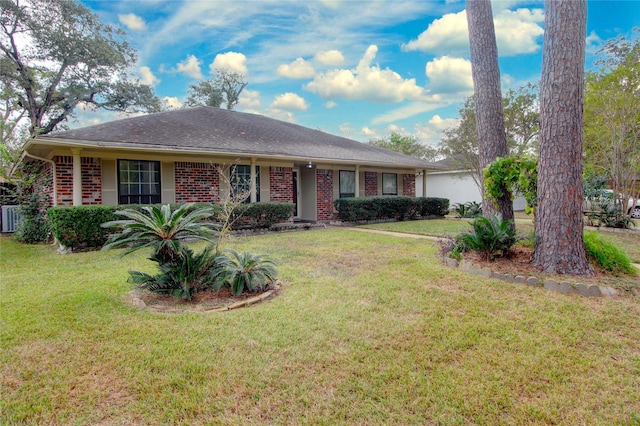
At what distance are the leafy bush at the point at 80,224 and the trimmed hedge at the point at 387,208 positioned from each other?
7.95 metres

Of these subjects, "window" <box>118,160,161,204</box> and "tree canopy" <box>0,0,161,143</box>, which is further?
"tree canopy" <box>0,0,161,143</box>

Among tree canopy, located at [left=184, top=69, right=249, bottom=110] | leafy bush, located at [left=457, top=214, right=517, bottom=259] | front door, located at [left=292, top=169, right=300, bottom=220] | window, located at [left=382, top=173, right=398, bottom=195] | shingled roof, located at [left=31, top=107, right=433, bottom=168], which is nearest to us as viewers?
leafy bush, located at [left=457, top=214, right=517, bottom=259]

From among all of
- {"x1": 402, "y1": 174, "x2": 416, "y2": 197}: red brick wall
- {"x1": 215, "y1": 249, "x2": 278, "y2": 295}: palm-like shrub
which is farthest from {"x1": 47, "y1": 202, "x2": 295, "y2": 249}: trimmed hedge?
{"x1": 402, "y1": 174, "x2": 416, "y2": 197}: red brick wall

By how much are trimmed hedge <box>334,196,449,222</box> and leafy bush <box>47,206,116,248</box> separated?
7945mm

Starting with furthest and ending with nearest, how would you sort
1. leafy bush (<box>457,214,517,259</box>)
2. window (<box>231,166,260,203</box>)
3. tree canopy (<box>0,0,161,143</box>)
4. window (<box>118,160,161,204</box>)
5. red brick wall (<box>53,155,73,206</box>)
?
1. tree canopy (<box>0,0,161,143</box>)
2. window (<box>231,166,260,203</box>)
3. window (<box>118,160,161,204</box>)
4. red brick wall (<box>53,155,73,206</box>)
5. leafy bush (<box>457,214,517,259</box>)

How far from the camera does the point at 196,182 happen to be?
1105 centimetres

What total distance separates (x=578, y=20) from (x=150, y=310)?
716 centimetres

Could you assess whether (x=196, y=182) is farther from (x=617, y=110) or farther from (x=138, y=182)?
(x=617, y=110)

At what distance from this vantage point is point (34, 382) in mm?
2498

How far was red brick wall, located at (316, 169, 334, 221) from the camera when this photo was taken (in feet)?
46.1

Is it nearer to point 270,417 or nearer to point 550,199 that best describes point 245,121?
point 550,199

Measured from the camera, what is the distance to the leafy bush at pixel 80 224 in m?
7.93

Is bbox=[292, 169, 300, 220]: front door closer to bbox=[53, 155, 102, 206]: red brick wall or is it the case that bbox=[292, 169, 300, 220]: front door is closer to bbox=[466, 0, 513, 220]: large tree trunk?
bbox=[53, 155, 102, 206]: red brick wall

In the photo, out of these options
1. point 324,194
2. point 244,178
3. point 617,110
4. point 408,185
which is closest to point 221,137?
point 244,178
